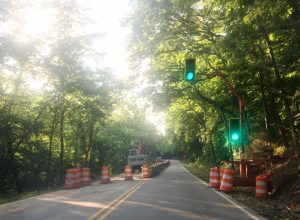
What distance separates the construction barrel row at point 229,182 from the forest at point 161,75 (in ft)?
7.30

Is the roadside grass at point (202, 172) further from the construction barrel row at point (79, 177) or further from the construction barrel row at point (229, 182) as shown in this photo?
the construction barrel row at point (229, 182)

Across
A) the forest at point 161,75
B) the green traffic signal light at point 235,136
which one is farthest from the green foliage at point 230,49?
the green traffic signal light at point 235,136

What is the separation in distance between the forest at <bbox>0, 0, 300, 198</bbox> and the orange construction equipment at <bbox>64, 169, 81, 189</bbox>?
6622 millimetres

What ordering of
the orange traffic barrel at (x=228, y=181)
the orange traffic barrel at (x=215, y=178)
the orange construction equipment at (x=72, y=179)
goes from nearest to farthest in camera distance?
the orange traffic barrel at (x=228, y=181) < the orange traffic barrel at (x=215, y=178) < the orange construction equipment at (x=72, y=179)

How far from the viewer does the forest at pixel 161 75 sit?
17641mm

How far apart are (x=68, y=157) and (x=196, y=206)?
39.1 metres

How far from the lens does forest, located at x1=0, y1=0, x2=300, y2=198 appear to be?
17641 mm

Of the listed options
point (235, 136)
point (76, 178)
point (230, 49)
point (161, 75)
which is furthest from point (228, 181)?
point (161, 75)

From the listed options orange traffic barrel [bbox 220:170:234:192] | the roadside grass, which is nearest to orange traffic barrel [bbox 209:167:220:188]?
orange traffic barrel [bbox 220:170:234:192]

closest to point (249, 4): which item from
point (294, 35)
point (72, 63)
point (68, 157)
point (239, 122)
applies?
point (294, 35)

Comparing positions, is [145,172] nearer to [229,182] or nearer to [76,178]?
[76,178]

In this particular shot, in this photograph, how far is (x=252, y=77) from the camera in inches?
1125

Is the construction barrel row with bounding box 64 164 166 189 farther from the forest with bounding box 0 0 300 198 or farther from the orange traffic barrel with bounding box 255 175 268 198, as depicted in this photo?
the orange traffic barrel with bounding box 255 175 268 198

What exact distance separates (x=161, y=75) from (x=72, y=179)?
33.0ft
